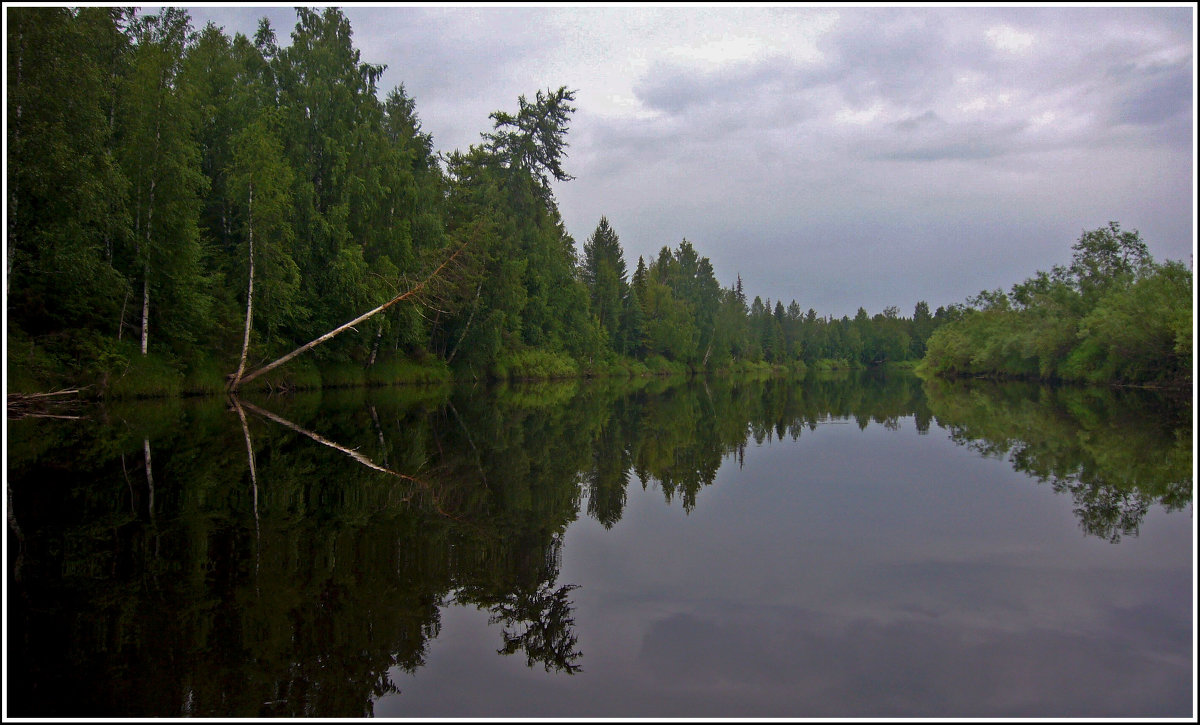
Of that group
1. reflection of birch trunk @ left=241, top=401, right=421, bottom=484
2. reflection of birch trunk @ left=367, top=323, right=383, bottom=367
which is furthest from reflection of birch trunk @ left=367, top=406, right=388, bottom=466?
reflection of birch trunk @ left=367, top=323, right=383, bottom=367

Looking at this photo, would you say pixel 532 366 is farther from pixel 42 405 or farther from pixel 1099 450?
pixel 1099 450

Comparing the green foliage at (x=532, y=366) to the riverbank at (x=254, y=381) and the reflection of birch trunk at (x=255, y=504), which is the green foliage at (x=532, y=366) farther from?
the reflection of birch trunk at (x=255, y=504)

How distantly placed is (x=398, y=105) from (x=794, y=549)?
4528 centimetres

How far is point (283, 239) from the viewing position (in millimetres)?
27016

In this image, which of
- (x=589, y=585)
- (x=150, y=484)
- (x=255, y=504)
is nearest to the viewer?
(x=589, y=585)

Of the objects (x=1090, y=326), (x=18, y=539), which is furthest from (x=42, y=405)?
(x=1090, y=326)

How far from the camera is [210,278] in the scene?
24156 mm

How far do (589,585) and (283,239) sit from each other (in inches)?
986

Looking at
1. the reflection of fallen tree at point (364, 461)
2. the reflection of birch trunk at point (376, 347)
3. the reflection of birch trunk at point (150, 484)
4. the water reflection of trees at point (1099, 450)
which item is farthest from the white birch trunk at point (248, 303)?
the water reflection of trees at point (1099, 450)

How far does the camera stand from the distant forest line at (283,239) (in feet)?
60.8

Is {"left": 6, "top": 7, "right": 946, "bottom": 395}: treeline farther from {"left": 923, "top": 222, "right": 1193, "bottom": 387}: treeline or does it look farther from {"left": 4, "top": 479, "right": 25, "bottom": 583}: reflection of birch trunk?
{"left": 923, "top": 222, "right": 1193, "bottom": 387}: treeline

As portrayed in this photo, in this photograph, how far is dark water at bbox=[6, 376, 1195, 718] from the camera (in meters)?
4.01

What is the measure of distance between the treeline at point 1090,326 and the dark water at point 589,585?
30.7 m

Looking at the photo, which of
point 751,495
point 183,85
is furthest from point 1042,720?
point 183,85
